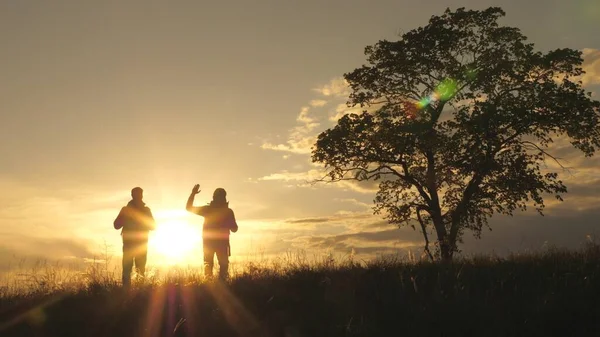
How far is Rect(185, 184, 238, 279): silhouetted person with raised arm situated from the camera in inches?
565

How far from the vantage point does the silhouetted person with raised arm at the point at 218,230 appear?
14.4 m

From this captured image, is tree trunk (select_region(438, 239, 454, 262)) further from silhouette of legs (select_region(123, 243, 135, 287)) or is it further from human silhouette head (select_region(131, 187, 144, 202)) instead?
silhouette of legs (select_region(123, 243, 135, 287))

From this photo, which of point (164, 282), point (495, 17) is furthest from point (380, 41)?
point (164, 282)

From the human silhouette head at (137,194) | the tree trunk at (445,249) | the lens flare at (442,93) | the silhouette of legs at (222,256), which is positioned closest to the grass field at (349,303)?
the silhouette of legs at (222,256)

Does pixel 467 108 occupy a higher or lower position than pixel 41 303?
higher

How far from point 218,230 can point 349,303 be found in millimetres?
5056

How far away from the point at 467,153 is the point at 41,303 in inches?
692

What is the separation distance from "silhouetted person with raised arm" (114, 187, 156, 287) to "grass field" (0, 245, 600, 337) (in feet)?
5.19

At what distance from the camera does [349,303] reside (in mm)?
10398

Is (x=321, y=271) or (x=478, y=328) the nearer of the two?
(x=478, y=328)

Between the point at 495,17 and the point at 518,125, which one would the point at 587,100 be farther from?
the point at 495,17

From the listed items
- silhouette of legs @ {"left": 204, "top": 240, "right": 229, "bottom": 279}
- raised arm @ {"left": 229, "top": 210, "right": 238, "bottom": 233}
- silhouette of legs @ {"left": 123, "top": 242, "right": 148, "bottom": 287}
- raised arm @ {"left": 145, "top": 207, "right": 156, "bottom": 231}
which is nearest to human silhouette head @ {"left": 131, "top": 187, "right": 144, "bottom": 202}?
raised arm @ {"left": 145, "top": 207, "right": 156, "bottom": 231}

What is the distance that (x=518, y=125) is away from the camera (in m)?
24.4

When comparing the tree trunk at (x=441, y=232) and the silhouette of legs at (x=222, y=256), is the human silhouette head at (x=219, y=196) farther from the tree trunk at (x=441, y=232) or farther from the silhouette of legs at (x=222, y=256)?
the tree trunk at (x=441, y=232)
